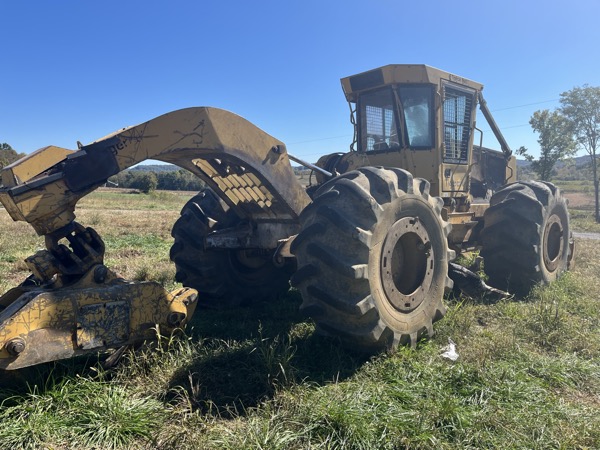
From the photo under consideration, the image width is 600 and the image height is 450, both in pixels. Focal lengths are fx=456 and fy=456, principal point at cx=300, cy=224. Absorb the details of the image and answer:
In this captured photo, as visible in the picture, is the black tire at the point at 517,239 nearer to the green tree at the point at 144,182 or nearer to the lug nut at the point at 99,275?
the lug nut at the point at 99,275

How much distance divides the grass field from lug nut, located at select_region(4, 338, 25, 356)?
0.34m

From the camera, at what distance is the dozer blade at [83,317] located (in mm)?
2736

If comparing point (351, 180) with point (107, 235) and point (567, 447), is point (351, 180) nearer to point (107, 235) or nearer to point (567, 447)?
point (567, 447)

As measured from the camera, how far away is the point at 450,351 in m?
4.04

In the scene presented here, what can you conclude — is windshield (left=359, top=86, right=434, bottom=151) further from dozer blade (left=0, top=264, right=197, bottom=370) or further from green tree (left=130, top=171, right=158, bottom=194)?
green tree (left=130, top=171, right=158, bottom=194)

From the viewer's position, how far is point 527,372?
11.8 feet

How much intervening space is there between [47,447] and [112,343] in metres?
0.80

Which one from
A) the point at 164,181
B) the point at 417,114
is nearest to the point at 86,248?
the point at 417,114

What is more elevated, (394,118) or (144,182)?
(144,182)

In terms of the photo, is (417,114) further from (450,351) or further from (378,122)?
(450,351)

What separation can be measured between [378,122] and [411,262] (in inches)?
101

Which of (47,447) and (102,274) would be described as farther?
(102,274)

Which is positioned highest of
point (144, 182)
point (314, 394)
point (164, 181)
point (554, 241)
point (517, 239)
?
point (164, 181)

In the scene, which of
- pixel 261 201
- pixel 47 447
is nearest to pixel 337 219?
pixel 261 201
